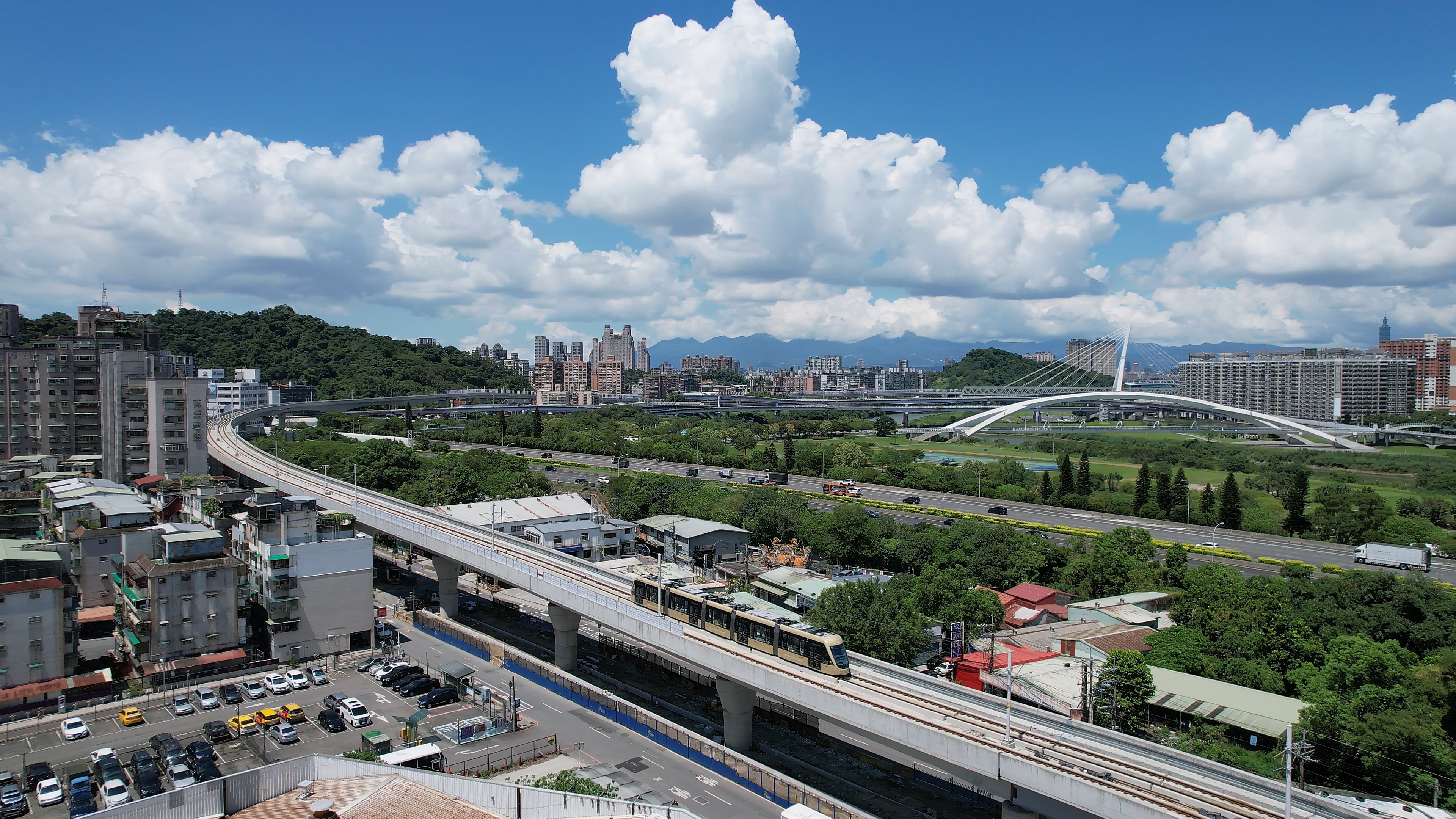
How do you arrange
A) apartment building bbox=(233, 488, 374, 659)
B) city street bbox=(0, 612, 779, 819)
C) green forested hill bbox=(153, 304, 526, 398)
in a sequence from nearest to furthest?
city street bbox=(0, 612, 779, 819)
apartment building bbox=(233, 488, 374, 659)
green forested hill bbox=(153, 304, 526, 398)

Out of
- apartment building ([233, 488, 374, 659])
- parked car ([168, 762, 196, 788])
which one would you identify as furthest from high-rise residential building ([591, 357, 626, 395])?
parked car ([168, 762, 196, 788])

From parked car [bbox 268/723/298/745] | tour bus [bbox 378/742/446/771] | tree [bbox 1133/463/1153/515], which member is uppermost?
tree [bbox 1133/463/1153/515]

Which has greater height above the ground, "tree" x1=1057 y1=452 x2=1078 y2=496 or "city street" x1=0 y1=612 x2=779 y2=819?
"tree" x1=1057 y1=452 x2=1078 y2=496

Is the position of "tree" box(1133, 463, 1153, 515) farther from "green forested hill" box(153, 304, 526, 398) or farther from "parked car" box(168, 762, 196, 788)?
"green forested hill" box(153, 304, 526, 398)

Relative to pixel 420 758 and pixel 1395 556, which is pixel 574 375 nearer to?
pixel 1395 556

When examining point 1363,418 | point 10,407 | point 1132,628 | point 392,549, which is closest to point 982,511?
point 1132,628

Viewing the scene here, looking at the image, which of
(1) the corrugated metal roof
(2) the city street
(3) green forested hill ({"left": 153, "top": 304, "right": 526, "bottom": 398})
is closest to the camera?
(2) the city street
